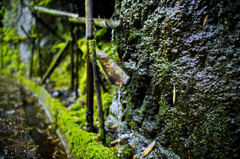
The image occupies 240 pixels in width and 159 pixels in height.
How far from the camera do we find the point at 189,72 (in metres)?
1.60

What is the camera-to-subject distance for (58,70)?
21.6ft

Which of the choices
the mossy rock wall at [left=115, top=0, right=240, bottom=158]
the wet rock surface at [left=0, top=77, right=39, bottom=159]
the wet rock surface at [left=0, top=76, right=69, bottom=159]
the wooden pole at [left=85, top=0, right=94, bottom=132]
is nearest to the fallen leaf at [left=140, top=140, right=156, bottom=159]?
the mossy rock wall at [left=115, top=0, right=240, bottom=158]

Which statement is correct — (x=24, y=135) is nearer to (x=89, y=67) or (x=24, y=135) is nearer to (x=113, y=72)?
(x=89, y=67)

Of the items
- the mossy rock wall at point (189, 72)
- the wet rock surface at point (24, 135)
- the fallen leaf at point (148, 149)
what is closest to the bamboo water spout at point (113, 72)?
the mossy rock wall at point (189, 72)

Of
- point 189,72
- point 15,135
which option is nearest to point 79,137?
point 15,135

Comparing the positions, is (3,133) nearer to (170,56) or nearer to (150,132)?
(150,132)

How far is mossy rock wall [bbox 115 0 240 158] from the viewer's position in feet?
4.49

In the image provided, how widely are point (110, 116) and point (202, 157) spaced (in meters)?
1.98

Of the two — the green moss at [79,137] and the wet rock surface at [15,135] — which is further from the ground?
the green moss at [79,137]

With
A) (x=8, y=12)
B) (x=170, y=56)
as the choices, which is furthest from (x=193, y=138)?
(x=8, y=12)

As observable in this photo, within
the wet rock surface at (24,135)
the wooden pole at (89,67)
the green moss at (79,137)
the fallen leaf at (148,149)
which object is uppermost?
the wooden pole at (89,67)

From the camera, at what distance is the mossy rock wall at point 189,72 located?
1367 mm

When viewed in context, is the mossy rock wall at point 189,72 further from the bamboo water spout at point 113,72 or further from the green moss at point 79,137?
Result: the green moss at point 79,137

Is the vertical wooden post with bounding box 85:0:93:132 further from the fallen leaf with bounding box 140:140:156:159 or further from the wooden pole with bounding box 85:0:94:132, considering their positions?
the fallen leaf with bounding box 140:140:156:159
